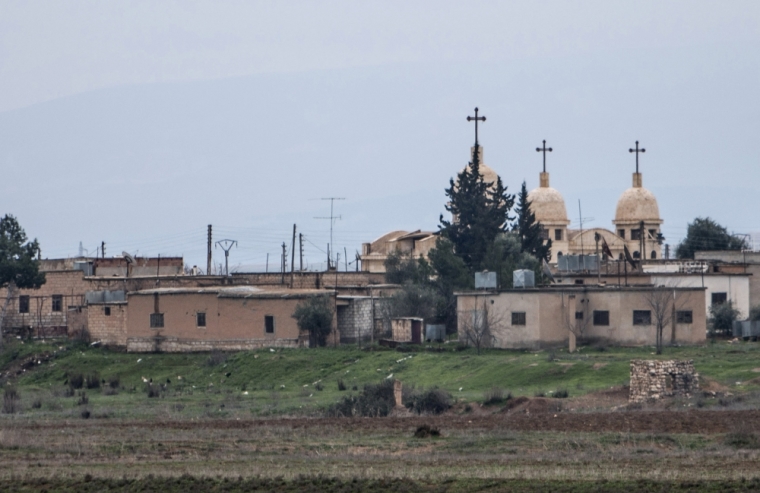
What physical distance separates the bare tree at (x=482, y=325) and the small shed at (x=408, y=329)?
2.32 metres

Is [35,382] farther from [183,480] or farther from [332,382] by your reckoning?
[183,480]

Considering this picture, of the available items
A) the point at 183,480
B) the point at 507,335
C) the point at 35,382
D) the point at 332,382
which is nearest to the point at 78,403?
the point at 332,382

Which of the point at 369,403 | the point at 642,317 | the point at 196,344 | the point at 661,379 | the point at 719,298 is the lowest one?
the point at 369,403

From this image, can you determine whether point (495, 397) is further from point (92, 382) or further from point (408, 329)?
point (92, 382)

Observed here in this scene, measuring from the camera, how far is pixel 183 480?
23.0 meters

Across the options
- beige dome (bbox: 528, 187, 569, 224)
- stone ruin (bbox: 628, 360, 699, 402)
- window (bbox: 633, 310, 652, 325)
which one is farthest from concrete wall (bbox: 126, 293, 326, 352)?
beige dome (bbox: 528, 187, 569, 224)

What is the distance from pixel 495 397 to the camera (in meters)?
37.2

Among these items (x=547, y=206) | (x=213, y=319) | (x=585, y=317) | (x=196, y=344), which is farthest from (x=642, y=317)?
(x=547, y=206)

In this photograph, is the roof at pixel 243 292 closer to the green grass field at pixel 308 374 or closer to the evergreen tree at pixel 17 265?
Answer: the green grass field at pixel 308 374

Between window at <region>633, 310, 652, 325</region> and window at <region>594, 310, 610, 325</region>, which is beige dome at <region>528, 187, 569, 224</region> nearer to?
window at <region>594, 310, 610, 325</region>

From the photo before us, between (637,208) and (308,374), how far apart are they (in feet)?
167

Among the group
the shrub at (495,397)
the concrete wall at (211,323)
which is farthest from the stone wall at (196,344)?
the shrub at (495,397)

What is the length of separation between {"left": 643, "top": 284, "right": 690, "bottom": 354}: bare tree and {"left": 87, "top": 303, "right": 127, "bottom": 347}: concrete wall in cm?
2201

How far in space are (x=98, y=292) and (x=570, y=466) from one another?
39630mm
